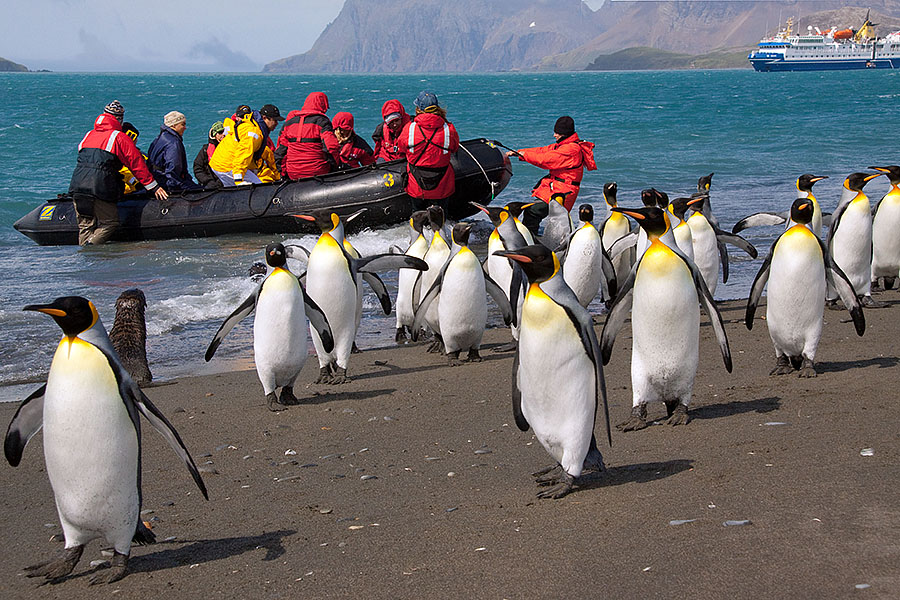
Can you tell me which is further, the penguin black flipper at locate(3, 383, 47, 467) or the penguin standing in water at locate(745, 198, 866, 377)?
the penguin standing in water at locate(745, 198, 866, 377)

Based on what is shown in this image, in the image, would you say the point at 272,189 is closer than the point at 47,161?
Yes

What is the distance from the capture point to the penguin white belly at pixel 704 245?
854 cm

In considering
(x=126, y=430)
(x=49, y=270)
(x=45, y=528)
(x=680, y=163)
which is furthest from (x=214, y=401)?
(x=680, y=163)

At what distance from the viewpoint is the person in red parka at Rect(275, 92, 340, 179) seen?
43.4 feet

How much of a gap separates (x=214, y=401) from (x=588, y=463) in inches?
119

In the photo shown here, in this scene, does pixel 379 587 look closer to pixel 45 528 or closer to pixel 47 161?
pixel 45 528

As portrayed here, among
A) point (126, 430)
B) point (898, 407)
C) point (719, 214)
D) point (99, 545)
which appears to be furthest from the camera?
point (719, 214)

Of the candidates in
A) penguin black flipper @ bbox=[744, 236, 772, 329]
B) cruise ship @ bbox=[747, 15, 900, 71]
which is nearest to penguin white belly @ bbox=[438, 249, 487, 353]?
penguin black flipper @ bbox=[744, 236, 772, 329]

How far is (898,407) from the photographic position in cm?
509

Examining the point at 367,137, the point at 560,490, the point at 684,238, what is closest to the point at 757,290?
the point at 684,238

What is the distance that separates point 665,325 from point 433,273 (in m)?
3.23

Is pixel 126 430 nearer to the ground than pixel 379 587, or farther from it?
farther from it

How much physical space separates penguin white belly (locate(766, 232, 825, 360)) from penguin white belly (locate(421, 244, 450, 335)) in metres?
2.69

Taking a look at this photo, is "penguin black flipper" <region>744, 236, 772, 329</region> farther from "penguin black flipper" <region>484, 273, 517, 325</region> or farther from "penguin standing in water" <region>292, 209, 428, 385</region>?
"penguin standing in water" <region>292, 209, 428, 385</region>
